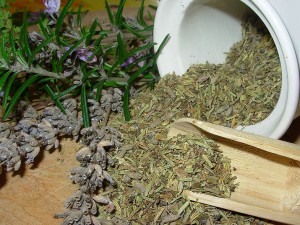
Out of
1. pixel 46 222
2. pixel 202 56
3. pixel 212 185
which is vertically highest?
pixel 202 56

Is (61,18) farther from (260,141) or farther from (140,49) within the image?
(260,141)

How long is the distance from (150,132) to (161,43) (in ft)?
0.94

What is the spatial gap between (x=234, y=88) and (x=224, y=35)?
24 centimetres

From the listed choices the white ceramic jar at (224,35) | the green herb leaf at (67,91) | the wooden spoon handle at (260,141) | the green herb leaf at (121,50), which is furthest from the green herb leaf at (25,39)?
the wooden spoon handle at (260,141)

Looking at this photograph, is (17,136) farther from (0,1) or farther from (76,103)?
(0,1)

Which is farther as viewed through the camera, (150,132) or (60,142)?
(60,142)

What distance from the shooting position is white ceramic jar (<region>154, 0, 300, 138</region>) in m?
1.02

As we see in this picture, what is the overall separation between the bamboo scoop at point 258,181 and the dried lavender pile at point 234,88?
11 centimetres

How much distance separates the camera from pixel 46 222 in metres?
1.19

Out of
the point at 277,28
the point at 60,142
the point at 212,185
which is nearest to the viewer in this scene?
the point at 277,28

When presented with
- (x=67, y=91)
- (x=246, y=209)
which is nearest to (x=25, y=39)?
(x=67, y=91)

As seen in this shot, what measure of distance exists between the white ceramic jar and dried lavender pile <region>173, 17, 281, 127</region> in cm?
5

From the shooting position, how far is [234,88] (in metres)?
1.33

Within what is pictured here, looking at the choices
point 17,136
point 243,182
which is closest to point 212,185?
point 243,182
